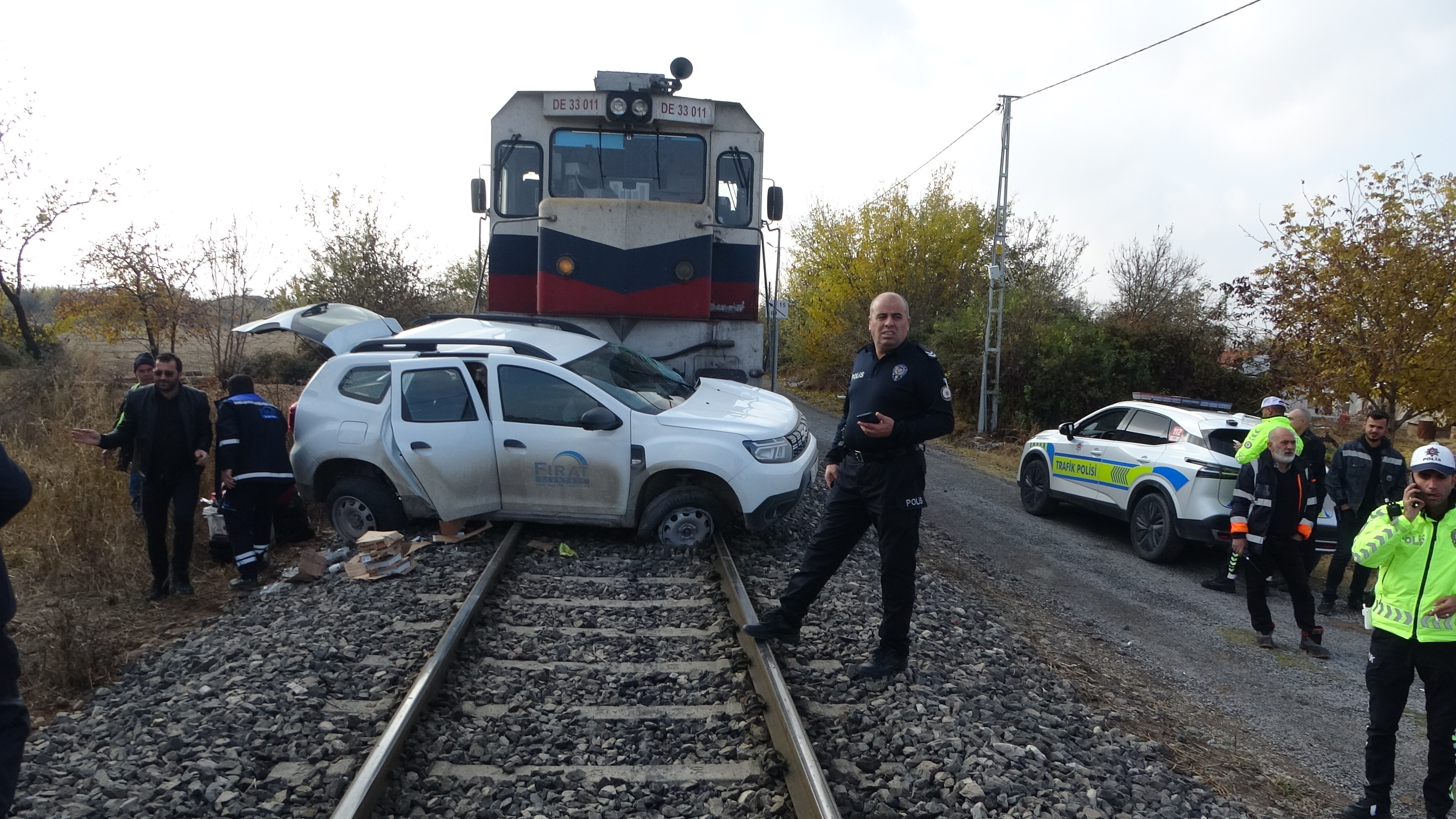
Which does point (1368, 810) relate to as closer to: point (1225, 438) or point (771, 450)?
point (771, 450)

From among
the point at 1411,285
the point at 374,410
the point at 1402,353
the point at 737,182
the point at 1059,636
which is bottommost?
the point at 1059,636

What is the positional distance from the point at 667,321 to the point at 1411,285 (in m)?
8.83

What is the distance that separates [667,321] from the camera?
941 cm

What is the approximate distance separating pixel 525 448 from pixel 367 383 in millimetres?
1528

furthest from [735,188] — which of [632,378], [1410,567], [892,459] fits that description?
[1410,567]

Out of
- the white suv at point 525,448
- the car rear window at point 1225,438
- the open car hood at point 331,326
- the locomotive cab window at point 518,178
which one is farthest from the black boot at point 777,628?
the locomotive cab window at point 518,178

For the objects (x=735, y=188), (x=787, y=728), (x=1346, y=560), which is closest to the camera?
(x=787, y=728)

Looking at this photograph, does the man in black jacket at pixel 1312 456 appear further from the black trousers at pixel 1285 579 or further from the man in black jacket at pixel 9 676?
the man in black jacket at pixel 9 676

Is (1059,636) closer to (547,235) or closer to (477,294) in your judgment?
(547,235)

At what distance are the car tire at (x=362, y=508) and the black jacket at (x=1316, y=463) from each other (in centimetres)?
755

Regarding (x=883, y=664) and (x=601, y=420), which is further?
(x=601, y=420)

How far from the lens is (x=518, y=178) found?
9547 millimetres

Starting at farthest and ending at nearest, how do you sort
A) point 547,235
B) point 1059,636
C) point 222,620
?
point 547,235, point 1059,636, point 222,620

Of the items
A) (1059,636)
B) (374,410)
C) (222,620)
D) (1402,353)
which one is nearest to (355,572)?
(222,620)
